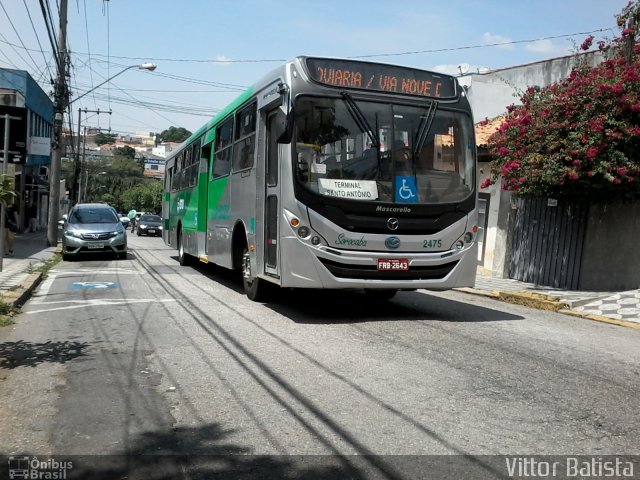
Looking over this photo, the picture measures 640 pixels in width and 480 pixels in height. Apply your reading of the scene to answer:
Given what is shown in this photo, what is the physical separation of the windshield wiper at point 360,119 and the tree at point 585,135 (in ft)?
16.6

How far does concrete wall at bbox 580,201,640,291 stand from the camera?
12930mm

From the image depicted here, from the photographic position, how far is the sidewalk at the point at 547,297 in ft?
31.8

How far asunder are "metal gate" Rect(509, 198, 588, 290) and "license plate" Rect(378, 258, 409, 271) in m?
7.18

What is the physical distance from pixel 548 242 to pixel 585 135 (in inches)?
144

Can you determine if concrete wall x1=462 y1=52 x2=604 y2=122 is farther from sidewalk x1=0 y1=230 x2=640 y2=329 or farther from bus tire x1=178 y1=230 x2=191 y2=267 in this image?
bus tire x1=178 y1=230 x2=191 y2=267

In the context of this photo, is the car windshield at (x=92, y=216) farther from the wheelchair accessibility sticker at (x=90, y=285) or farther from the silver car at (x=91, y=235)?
the wheelchair accessibility sticker at (x=90, y=285)

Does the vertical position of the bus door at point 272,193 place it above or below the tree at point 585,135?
below

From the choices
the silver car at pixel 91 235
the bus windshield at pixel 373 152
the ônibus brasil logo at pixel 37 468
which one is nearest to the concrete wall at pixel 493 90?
the silver car at pixel 91 235

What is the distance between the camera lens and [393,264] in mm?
7520

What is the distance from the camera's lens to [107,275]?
13.4m

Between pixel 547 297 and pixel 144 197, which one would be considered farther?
pixel 144 197

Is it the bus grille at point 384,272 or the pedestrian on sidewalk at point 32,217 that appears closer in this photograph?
the bus grille at point 384,272

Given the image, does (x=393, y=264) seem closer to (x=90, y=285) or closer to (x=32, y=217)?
(x=90, y=285)

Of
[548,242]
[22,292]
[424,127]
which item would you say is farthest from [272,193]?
[548,242]
